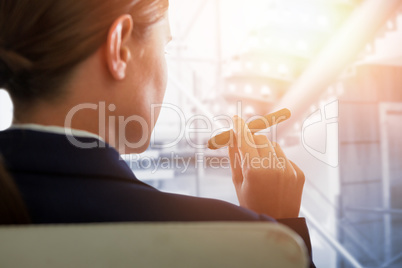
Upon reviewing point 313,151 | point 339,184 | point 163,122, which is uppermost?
point 163,122

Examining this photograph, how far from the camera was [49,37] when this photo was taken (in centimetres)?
35

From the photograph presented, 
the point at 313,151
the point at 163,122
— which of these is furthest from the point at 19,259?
the point at 313,151

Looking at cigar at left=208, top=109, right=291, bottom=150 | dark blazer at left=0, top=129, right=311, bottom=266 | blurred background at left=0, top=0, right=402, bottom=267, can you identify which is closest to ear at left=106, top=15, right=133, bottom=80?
dark blazer at left=0, top=129, right=311, bottom=266

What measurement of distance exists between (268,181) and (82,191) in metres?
0.26

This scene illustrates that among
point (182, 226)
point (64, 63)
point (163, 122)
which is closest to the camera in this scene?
point (182, 226)

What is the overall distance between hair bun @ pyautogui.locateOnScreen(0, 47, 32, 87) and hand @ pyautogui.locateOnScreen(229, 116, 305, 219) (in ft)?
0.99

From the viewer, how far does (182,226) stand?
0.22 meters

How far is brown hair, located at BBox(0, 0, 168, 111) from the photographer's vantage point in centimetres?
35

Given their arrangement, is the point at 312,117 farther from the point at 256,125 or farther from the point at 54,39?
the point at 54,39

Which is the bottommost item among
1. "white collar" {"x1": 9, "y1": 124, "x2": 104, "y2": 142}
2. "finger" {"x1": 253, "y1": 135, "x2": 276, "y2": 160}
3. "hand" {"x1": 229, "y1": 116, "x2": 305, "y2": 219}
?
"hand" {"x1": 229, "y1": 116, "x2": 305, "y2": 219}

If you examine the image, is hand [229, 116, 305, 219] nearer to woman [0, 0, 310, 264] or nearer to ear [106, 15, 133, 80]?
woman [0, 0, 310, 264]

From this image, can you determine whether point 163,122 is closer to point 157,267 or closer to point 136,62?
point 136,62

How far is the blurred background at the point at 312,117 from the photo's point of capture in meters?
1.56

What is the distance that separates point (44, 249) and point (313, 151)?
172 cm
